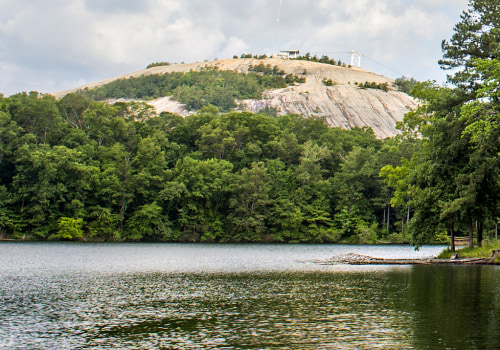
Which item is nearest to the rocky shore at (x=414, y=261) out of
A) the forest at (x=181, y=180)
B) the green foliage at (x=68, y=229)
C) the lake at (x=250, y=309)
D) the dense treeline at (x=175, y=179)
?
the lake at (x=250, y=309)

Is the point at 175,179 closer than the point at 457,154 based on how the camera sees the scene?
No

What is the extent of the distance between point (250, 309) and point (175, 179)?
8069 cm

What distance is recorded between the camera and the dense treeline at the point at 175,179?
3696 inches

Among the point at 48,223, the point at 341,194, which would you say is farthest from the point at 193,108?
the point at 48,223

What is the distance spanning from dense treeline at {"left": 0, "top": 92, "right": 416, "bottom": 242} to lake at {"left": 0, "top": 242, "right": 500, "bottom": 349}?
185ft

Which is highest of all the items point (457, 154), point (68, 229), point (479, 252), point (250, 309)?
point (457, 154)

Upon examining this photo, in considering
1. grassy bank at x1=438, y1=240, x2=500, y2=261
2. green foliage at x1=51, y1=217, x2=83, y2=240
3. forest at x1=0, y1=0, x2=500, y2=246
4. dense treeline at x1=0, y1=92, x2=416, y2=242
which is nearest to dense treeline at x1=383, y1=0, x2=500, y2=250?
grassy bank at x1=438, y1=240, x2=500, y2=261

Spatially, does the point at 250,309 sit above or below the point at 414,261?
below

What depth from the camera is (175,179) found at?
10331 centimetres

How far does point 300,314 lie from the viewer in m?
22.8

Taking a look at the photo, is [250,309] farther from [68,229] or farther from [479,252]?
[68,229]

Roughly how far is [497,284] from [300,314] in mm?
14700

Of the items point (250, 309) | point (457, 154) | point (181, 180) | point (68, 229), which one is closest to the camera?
point (250, 309)

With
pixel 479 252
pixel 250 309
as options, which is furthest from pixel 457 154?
pixel 250 309
